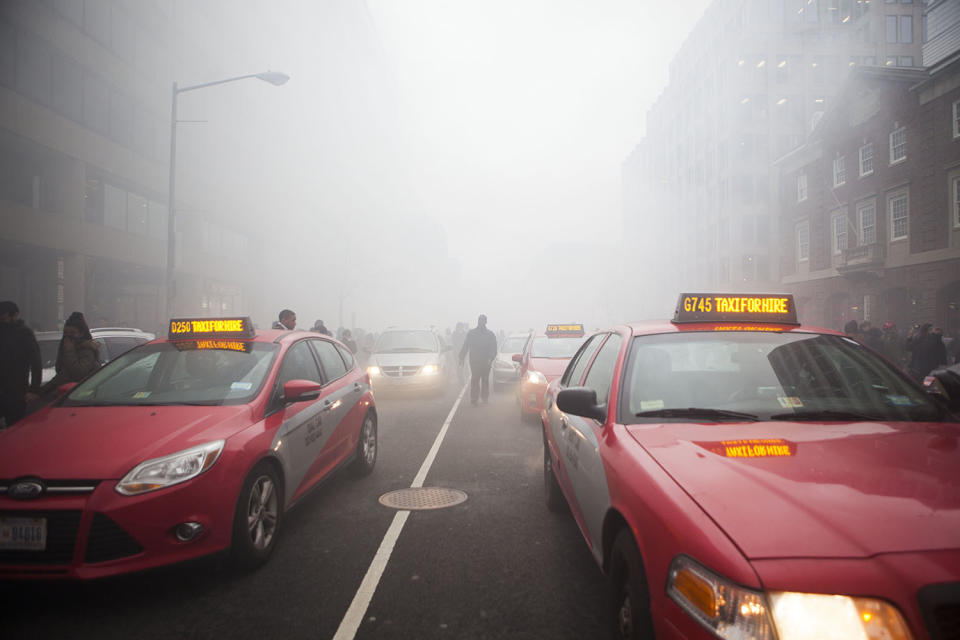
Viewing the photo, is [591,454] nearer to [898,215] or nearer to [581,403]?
[581,403]

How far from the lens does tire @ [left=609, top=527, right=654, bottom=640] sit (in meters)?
Result: 2.19

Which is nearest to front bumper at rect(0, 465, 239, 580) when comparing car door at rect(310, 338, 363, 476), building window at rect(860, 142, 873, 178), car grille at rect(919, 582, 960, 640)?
car door at rect(310, 338, 363, 476)

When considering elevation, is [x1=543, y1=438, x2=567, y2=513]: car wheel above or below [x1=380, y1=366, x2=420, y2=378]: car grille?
below

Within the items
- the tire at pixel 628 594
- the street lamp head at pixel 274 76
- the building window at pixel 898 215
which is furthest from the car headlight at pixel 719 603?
the building window at pixel 898 215

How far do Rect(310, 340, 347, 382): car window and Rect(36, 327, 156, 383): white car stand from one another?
3.35 m

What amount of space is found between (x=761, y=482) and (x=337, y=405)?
4144 millimetres

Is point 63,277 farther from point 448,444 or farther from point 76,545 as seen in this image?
point 76,545

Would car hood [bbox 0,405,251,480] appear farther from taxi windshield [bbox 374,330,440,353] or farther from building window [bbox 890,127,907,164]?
building window [bbox 890,127,907,164]

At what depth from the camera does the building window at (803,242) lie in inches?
1266

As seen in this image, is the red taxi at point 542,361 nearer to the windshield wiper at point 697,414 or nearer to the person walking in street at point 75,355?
the person walking in street at point 75,355

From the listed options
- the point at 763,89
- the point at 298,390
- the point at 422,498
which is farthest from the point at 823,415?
the point at 763,89

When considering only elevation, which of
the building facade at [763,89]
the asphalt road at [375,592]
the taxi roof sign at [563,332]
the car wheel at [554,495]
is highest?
the building facade at [763,89]

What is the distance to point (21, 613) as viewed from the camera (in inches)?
131

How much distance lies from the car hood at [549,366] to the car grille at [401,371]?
3.78m
